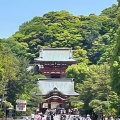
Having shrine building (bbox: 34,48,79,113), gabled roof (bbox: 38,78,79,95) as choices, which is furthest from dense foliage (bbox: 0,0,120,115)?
shrine building (bbox: 34,48,79,113)

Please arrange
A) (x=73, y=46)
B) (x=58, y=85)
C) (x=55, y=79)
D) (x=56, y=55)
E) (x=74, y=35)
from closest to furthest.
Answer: (x=58, y=85), (x=55, y=79), (x=56, y=55), (x=73, y=46), (x=74, y=35)

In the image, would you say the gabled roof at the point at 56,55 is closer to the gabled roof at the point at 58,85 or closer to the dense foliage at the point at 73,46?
the dense foliage at the point at 73,46

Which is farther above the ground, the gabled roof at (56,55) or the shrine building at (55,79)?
the gabled roof at (56,55)

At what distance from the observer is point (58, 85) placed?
61.4 meters

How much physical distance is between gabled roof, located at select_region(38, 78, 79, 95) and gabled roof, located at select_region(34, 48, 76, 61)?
399 inches

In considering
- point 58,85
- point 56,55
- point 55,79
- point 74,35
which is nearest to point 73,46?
point 74,35

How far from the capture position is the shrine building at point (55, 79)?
183 feet

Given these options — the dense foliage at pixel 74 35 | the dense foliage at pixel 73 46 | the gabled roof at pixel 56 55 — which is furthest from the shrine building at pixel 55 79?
the dense foliage at pixel 74 35

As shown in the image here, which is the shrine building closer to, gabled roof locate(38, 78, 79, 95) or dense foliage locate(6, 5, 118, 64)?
gabled roof locate(38, 78, 79, 95)

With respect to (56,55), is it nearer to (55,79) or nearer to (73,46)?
(55,79)

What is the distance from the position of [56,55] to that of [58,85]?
12056 mm

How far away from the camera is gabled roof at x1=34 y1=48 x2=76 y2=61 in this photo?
71688 mm

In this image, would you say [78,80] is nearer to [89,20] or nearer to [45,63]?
[45,63]

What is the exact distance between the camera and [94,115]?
33.5 metres
